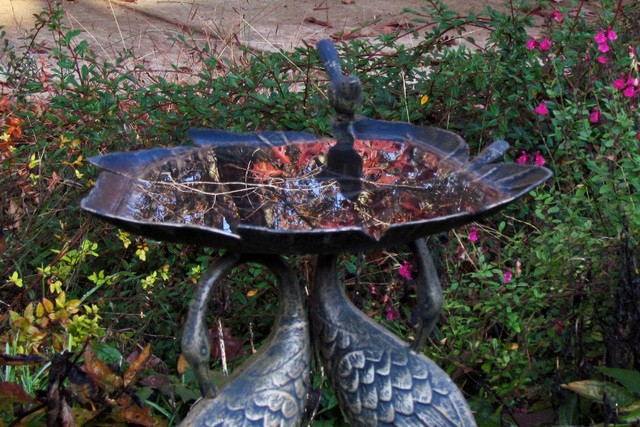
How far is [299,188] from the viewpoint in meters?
1.83

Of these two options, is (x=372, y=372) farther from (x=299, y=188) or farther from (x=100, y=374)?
(x=100, y=374)

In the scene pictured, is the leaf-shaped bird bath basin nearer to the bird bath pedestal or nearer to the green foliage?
the bird bath pedestal

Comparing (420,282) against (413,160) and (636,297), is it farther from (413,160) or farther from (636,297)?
(636,297)

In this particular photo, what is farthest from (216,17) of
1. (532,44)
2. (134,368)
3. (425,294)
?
(425,294)

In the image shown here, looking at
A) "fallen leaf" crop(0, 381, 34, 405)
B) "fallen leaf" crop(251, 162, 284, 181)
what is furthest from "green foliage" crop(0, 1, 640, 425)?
"fallen leaf" crop(251, 162, 284, 181)

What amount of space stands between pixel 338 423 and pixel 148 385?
57 centimetres

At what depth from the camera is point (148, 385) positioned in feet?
7.15

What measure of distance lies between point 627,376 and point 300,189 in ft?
3.21

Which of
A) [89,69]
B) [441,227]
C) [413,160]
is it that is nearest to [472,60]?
[413,160]

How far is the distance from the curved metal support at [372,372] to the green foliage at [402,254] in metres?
0.47

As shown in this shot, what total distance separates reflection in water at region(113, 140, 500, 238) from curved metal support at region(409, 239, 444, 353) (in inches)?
4.2

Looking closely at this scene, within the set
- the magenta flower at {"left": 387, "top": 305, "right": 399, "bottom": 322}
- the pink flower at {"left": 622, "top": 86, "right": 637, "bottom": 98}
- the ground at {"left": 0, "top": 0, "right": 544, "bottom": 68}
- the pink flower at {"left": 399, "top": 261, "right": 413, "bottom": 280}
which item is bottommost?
the magenta flower at {"left": 387, "top": 305, "right": 399, "bottom": 322}

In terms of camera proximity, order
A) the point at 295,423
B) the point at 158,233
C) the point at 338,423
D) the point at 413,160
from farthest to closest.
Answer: the point at 338,423
the point at 413,160
the point at 295,423
the point at 158,233

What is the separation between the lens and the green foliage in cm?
224
